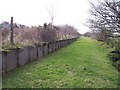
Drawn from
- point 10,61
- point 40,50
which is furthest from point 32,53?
point 10,61

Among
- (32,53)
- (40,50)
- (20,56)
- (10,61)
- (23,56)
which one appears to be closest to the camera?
(10,61)

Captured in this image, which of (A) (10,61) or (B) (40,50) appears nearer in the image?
(A) (10,61)

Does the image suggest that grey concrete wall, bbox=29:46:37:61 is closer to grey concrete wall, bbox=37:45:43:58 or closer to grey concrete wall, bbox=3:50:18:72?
grey concrete wall, bbox=37:45:43:58

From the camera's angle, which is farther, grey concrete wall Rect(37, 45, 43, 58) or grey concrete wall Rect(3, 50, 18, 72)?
grey concrete wall Rect(37, 45, 43, 58)

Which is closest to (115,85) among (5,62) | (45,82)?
(45,82)

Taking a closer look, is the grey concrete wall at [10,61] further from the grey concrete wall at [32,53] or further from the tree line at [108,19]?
the tree line at [108,19]

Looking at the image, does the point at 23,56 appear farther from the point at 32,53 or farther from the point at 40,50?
the point at 40,50

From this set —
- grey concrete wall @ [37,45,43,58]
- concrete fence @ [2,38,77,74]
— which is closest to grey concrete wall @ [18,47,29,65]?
concrete fence @ [2,38,77,74]

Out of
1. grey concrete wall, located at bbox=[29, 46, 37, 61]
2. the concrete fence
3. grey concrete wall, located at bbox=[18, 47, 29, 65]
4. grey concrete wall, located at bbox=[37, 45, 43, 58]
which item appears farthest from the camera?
grey concrete wall, located at bbox=[37, 45, 43, 58]

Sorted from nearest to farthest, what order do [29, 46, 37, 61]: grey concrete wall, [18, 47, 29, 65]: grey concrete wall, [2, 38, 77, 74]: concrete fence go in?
[2, 38, 77, 74]: concrete fence → [18, 47, 29, 65]: grey concrete wall → [29, 46, 37, 61]: grey concrete wall

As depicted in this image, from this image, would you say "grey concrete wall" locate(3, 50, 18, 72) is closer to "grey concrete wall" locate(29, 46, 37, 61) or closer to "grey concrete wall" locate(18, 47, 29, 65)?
"grey concrete wall" locate(18, 47, 29, 65)

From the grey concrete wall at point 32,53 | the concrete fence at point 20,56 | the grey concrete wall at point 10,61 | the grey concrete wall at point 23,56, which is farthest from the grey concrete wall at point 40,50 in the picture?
the grey concrete wall at point 10,61

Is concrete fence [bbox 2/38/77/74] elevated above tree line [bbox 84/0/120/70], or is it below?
below

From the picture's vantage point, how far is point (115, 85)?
11.7m
